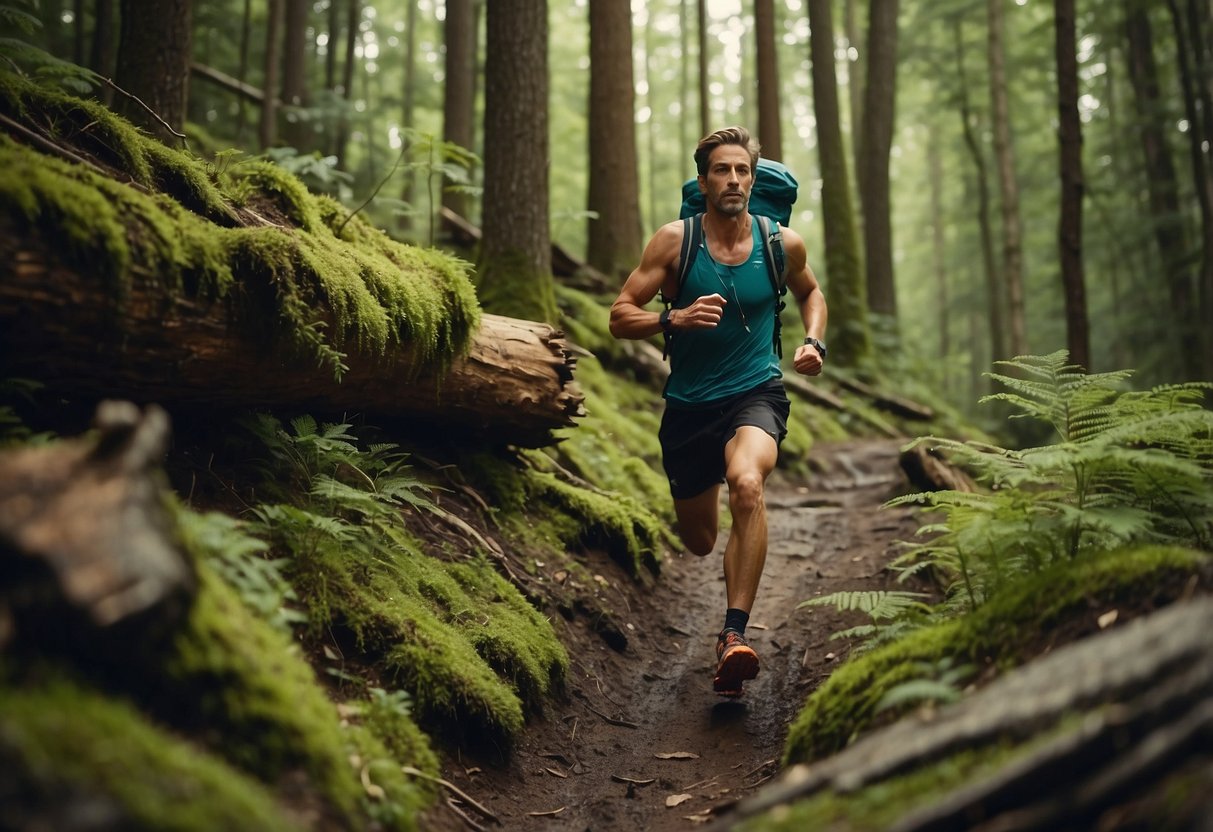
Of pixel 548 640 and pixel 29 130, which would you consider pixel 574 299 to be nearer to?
pixel 548 640

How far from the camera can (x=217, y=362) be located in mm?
3855

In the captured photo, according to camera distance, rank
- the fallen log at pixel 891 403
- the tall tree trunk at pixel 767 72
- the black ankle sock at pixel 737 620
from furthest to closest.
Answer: the tall tree trunk at pixel 767 72, the fallen log at pixel 891 403, the black ankle sock at pixel 737 620

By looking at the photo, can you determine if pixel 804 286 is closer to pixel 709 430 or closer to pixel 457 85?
pixel 709 430

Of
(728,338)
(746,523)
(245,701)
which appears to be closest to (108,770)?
(245,701)

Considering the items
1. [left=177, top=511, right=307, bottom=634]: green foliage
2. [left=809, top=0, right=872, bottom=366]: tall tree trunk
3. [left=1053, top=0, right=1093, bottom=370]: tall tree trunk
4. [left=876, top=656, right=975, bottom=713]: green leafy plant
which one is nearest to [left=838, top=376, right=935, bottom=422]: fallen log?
[left=809, top=0, right=872, bottom=366]: tall tree trunk

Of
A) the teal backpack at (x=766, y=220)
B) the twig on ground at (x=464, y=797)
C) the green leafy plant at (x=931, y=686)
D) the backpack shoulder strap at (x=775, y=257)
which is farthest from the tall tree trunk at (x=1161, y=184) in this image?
the twig on ground at (x=464, y=797)

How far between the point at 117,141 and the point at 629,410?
6600 millimetres

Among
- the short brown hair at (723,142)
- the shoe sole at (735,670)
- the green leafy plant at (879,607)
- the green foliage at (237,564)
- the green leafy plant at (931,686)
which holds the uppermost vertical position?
the short brown hair at (723,142)

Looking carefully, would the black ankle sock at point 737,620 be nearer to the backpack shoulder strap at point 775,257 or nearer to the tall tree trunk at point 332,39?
the backpack shoulder strap at point 775,257

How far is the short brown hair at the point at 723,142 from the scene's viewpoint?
5602 millimetres

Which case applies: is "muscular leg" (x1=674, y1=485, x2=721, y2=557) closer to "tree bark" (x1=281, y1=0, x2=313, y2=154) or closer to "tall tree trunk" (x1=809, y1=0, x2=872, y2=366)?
"tall tree trunk" (x1=809, y1=0, x2=872, y2=366)

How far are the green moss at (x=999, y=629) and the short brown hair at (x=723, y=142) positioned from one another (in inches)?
130

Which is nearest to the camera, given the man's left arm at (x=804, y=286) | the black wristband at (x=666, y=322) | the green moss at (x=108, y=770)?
the green moss at (x=108, y=770)

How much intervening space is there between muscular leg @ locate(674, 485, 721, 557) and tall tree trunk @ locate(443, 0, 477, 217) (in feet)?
34.5
